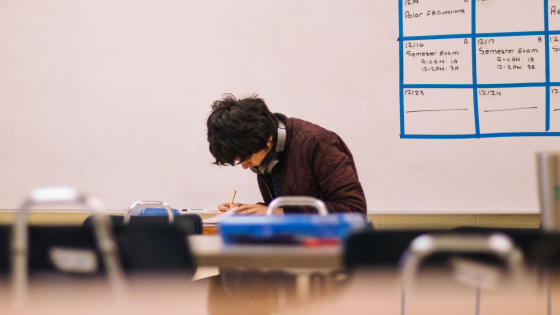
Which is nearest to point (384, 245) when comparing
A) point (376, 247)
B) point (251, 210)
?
point (376, 247)

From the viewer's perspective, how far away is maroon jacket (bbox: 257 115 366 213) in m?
1.79

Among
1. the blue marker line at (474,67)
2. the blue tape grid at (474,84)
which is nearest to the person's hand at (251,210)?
the blue tape grid at (474,84)

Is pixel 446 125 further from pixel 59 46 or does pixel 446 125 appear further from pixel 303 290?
pixel 59 46

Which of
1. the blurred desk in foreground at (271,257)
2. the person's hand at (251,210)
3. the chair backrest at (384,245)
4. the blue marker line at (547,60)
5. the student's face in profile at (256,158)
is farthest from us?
the blue marker line at (547,60)

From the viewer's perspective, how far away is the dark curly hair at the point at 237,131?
5.81 feet

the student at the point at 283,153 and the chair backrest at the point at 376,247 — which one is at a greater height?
the student at the point at 283,153

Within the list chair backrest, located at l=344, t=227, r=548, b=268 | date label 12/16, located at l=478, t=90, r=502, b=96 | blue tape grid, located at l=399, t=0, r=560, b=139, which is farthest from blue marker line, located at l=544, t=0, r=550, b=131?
chair backrest, located at l=344, t=227, r=548, b=268

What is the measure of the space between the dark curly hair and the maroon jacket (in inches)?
5.9

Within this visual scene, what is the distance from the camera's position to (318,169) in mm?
1881

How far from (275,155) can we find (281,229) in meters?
1.04

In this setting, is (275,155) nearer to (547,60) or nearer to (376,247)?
(376,247)

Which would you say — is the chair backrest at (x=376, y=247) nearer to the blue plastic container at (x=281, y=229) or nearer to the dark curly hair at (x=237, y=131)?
the blue plastic container at (x=281, y=229)

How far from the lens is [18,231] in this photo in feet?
2.93

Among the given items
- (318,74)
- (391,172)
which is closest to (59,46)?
(318,74)
